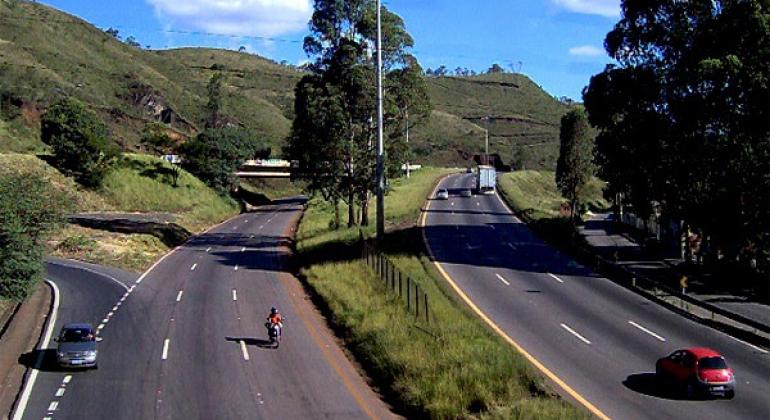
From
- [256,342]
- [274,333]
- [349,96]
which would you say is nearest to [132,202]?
[349,96]

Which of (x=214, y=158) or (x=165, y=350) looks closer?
(x=165, y=350)

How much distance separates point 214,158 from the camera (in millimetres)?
97250

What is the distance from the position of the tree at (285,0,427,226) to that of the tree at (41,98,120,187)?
2907 centimetres

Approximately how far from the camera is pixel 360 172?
188 ft

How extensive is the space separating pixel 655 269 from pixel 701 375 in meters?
26.2

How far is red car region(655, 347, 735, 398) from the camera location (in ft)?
71.8

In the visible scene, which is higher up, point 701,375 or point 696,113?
point 696,113

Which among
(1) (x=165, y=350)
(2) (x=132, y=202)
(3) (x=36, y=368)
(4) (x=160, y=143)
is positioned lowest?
(3) (x=36, y=368)

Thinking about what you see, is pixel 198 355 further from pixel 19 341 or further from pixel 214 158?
pixel 214 158

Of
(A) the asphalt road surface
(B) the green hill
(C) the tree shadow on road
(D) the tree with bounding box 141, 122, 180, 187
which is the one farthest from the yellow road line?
(B) the green hill

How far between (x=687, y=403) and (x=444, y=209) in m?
59.4

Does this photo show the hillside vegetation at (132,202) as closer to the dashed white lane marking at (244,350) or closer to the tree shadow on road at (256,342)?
the tree shadow on road at (256,342)

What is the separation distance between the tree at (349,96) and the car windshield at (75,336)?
30237 millimetres

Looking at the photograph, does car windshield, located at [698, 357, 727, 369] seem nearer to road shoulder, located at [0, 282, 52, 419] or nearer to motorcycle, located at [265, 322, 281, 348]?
motorcycle, located at [265, 322, 281, 348]
